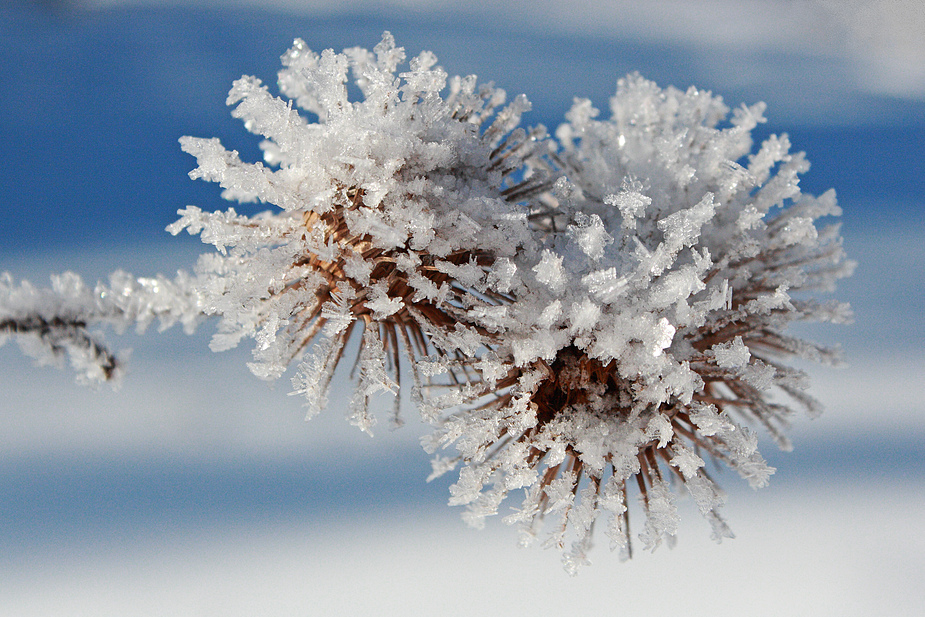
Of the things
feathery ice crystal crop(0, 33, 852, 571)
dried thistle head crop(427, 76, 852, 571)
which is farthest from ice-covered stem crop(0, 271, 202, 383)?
dried thistle head crop(427, 76, 852, 571)

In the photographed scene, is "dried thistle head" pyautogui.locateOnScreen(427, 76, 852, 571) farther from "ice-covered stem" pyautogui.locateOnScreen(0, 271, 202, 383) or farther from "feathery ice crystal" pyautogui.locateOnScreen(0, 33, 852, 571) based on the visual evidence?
"ice-covered stem" pyautogui.locateOnScreen(0, 271, 202, 383)

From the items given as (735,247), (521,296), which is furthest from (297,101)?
(735,247)

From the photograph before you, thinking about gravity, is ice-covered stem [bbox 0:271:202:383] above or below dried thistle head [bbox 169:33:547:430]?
below

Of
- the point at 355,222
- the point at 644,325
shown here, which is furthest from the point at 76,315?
Answer: the point at 644,325

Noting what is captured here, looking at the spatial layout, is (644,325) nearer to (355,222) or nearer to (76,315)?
(355,222)

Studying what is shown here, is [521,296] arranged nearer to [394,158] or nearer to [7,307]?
[394,158]

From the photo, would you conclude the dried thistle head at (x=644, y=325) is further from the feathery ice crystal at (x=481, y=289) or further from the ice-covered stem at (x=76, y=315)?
the ice-covered stem at (x=76, y=315)

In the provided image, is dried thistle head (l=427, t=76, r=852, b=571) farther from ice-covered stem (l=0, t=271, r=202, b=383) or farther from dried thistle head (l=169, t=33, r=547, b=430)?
ice-covered stem (l=0, t=271, r=202, b=383)
